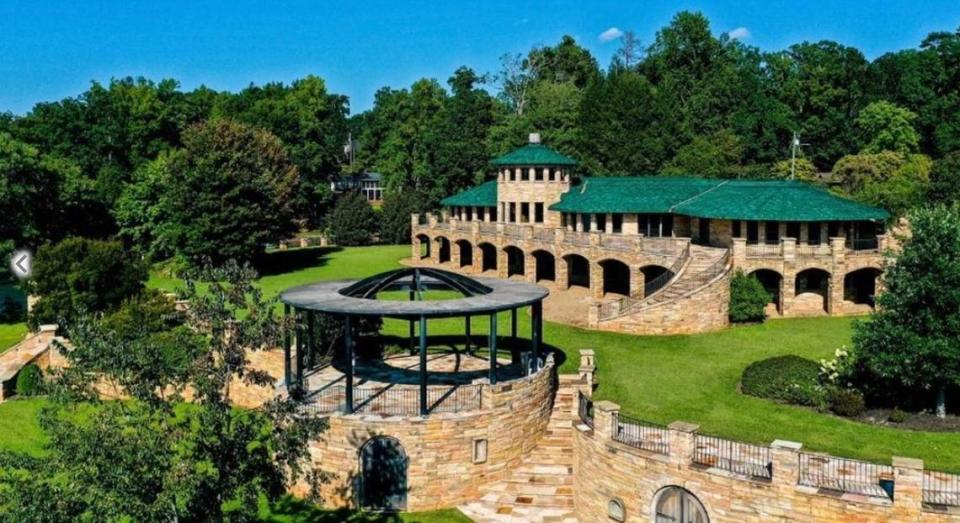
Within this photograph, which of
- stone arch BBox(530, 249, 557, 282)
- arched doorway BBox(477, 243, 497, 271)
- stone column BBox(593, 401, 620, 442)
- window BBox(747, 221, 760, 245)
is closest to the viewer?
stone column BBox(593, 401, 620, 442)

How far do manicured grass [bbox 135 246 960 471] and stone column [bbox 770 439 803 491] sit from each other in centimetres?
528

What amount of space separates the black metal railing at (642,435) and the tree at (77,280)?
1129 inches

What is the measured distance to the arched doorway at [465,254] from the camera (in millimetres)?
64875

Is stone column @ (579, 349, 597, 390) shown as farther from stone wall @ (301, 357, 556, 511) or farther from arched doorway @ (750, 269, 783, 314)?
arched doorway @ (750, 269, 783, 314)

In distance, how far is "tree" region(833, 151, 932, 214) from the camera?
163 feet

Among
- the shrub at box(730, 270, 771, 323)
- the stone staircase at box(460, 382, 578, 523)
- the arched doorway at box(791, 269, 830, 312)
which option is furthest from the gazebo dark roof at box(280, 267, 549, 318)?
the arched doorway at box(791, 269, 830, 312)

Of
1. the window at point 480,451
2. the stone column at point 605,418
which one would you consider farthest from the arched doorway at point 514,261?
the stone column at point 605,418

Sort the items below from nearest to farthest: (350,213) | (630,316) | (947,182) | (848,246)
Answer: (630,316) < (848,246) < (947,182) < (350,213)

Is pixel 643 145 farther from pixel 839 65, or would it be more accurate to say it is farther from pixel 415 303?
pixel 415 303

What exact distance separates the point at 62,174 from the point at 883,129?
68.0m

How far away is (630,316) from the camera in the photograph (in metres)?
39.0

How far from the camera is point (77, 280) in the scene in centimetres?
4119

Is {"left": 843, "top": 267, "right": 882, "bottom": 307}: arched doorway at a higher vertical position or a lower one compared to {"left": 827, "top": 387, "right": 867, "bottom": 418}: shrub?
higher

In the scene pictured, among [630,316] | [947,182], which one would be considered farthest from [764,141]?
[630,316]
